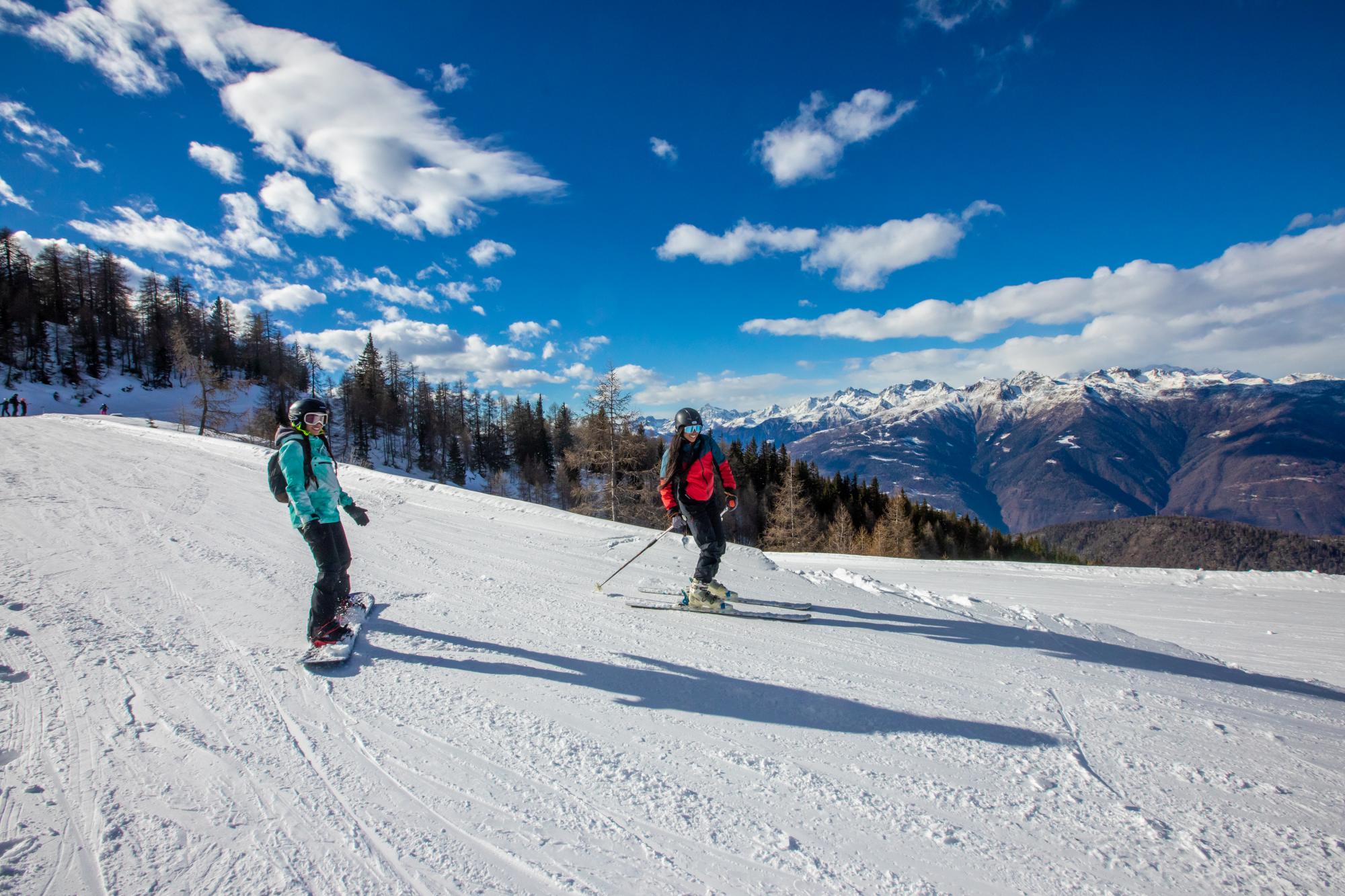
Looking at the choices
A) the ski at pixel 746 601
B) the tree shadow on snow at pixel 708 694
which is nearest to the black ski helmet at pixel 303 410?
the tree shadow on snow at pixel 708 694

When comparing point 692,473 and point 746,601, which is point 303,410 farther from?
point 746,601

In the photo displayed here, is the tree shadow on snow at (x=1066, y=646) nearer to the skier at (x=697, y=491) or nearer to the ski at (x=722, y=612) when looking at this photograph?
the ski at (x=722, y=612)

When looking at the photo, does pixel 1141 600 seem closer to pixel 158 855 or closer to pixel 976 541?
pixel 158 855

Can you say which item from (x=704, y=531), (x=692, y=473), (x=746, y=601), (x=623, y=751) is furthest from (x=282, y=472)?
(x=746, y=601)

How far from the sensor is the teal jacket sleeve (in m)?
4.36

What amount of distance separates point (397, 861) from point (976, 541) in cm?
6856

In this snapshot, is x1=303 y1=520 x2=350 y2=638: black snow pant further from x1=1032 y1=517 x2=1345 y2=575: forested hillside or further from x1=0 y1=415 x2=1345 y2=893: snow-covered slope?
x1=1032 y1=517 x2=1345 y2=575: forested hillside

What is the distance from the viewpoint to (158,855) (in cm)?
217

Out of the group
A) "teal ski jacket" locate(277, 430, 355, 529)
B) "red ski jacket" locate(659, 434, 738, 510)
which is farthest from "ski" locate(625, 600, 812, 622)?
"teal ski jacket" locate(277, 430, 355, 529)

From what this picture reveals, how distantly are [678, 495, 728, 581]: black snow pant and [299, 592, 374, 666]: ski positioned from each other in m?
3.27

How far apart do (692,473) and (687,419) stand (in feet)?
2.00

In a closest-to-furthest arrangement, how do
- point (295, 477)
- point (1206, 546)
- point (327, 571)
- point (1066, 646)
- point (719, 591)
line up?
point (295, 477)
point (327, 571)
point (1066, 646)
point (719, 591)
point (1206, 546)

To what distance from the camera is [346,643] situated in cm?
425

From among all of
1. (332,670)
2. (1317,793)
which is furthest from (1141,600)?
(332,670)
